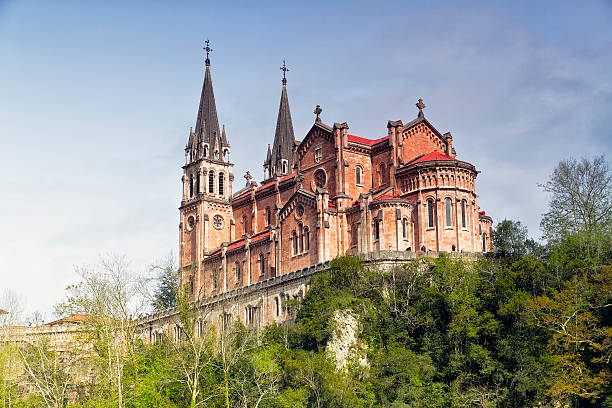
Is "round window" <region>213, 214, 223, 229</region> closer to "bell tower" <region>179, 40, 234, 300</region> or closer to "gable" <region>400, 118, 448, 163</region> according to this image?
"bell tower" <region>179, 40, 234, 300</region>

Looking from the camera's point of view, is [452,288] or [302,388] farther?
[452,288]

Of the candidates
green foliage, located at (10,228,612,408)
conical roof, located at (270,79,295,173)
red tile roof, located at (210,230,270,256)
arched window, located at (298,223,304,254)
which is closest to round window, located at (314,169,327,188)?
arched window, located at (298,223,304,254)

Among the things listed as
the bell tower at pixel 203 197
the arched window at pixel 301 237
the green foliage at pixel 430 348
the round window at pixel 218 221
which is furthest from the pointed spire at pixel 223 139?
the green foliage at pixel 430 348

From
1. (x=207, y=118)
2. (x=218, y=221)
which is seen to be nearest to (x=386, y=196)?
(x=218, y=221)

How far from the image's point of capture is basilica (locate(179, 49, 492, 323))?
70.9 meters

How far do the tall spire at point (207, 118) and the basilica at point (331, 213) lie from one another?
3096 millimetres

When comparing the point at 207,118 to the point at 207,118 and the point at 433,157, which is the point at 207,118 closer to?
the point at 207,118

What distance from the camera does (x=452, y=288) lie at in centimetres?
6216

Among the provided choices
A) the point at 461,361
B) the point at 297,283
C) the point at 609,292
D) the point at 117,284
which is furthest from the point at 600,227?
the point at 117,284

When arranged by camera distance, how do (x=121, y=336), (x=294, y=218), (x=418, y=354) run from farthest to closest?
(x=294, y=218) < (x=418, y=354) < (x=121, y=336)

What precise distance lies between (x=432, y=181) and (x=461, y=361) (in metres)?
18.0

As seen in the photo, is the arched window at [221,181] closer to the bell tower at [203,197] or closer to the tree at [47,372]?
the bell tower at [203,197]

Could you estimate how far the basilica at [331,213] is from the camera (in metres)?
70.9

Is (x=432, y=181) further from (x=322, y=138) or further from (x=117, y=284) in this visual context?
(x=117, y=284)
